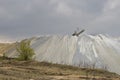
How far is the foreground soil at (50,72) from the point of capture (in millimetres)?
19891

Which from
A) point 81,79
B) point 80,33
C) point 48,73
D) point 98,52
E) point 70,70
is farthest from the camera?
point 80,33

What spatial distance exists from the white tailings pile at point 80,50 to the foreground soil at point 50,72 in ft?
16.3

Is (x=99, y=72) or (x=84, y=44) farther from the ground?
(x=84, y=44)

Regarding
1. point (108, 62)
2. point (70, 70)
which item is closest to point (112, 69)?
point (108, 62)

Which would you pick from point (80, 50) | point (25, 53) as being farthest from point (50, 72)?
point (80, 50)

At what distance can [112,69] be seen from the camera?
1172 inches

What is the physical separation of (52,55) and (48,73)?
10.5 metres

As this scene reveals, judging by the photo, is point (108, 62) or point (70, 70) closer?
point (70, 70)

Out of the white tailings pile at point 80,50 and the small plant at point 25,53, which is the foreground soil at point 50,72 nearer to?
the small plant at point 25,53

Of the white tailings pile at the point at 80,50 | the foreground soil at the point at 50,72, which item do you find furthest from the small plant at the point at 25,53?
the foreground soil at the point at 50,72

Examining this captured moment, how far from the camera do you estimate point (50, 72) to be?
2231 centimetres

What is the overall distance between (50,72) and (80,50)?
1015 cm

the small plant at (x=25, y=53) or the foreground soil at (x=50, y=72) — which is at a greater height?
the small plant at (x=25, y=53)

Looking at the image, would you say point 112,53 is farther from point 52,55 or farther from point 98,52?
point 52,55
